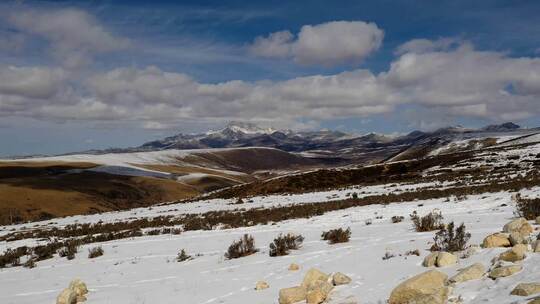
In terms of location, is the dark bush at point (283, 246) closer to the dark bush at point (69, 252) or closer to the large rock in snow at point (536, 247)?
the large rock in snow at point (536, 247)

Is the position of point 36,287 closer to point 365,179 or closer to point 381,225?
point 381,225

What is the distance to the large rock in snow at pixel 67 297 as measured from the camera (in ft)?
31.8

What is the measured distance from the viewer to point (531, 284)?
605cm

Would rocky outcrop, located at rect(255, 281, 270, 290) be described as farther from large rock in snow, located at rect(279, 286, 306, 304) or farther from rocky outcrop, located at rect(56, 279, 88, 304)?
rocky outcrop, located at rect(56, 279, 88, 304)

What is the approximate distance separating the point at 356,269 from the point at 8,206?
265 feet

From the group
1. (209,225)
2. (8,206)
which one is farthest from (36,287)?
(8,206)

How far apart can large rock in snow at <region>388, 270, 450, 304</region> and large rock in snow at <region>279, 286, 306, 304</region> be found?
1755mm

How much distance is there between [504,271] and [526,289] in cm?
120

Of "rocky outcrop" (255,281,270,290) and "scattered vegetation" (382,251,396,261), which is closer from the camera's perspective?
"rocky outcrop" (255,281,270,290)

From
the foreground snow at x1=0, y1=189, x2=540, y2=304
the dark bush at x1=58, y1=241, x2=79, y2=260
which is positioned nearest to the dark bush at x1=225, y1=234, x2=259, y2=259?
the foreground snow at x1=0, y1=189, x2=540, y2=304

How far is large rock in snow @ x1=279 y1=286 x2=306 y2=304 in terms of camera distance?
26.6 ft

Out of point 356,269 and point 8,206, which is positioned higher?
point 8,206

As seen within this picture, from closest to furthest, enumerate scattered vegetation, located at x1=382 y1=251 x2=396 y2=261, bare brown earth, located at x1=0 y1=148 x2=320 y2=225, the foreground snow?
the foreground snow < scattered vegetation, located at x1=382 y1=251 x2=396 y2=261 < bare brown earth, located at x1=0 y1=148 x2=320 y2=225

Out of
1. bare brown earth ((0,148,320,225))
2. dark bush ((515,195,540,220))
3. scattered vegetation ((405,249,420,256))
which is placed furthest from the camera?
bare brown earth ((0,148,320,225))
